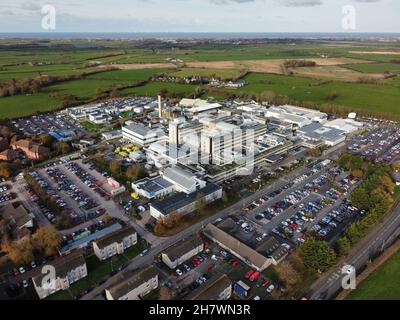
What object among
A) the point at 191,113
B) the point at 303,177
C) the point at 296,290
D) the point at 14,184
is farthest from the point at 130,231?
the point at 191,113

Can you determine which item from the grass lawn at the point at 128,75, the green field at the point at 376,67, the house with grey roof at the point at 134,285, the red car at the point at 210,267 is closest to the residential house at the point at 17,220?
the house with grey roof at the point at 134,285

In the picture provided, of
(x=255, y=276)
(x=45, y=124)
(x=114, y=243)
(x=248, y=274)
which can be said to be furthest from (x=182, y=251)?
(x=45, y=124)

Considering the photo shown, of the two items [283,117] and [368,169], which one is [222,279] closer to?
[368,169]

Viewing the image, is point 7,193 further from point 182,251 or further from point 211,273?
point 211,273

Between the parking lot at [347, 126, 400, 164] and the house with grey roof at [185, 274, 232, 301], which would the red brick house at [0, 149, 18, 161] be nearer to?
the house with grey roof at [185, 274, 232, 301]

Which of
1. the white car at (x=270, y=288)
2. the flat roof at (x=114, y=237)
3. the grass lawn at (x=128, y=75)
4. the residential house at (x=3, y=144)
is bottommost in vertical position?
the white car at (x=270, y=288)

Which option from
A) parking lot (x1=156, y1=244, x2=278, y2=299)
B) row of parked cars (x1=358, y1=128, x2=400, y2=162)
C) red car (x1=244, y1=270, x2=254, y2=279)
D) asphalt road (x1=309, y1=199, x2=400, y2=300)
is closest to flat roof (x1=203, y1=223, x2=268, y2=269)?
parking lot (x1=156, y1=244, x2=278, y2=299)

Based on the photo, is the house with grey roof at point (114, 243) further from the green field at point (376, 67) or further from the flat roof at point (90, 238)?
the green field at point (376, 67)
